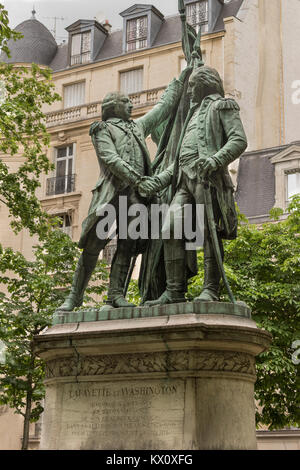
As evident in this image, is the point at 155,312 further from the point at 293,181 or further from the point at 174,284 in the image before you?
the point at 293,181

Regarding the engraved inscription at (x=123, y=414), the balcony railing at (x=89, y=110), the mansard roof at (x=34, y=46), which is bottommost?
the engraved inscription at (x=123, y=414)

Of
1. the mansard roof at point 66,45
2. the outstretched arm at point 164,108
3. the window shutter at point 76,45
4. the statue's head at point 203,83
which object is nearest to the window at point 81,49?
the window shutter at point 76,45

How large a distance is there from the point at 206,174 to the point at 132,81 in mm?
24665

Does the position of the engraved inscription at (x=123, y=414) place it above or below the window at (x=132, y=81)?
below

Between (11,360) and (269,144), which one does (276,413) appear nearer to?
(11,360)

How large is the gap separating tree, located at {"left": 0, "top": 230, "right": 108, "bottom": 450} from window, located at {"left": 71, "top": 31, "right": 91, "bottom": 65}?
14.9 metres

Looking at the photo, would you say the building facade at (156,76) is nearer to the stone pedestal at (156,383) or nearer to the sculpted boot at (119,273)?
the sculpted boot at (119,273)

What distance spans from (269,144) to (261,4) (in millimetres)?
6031

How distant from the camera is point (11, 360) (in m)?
17.8

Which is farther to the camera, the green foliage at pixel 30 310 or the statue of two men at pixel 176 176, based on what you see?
the green foliage at pixel 30 310

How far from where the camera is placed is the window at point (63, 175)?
31562 mm

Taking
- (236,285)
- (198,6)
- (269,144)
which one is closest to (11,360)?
(236,285)

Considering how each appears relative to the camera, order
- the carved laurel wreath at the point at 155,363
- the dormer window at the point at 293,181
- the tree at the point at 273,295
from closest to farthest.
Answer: the carved laurel wreath at the point at 155,363 → the tree at the point at 273,295 → the dormer window at the point at 293,181

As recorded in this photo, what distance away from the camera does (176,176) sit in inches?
336
